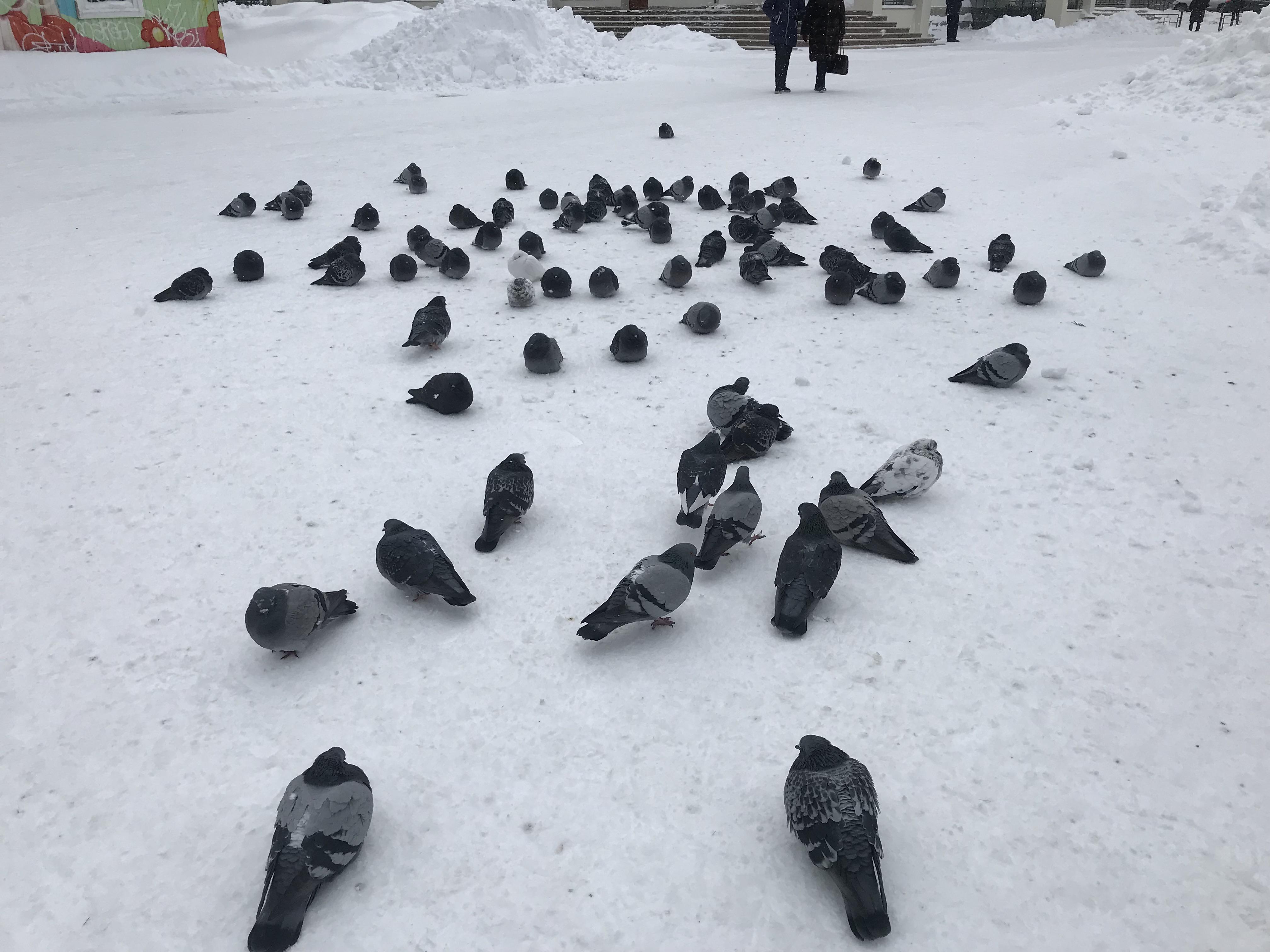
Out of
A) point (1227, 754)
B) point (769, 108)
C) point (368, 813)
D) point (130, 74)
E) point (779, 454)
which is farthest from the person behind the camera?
point (130, 74)

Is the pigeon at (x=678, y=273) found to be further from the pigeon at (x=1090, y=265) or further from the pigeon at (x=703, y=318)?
the pigeon at (x=1090, y=265)

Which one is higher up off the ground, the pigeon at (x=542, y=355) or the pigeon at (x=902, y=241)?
the pigeon at (x=902, y=241)

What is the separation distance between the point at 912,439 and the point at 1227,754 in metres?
1.88

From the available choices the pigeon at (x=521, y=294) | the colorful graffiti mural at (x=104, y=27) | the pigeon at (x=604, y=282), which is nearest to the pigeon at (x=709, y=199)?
the pigeon at (x=604, y=282)

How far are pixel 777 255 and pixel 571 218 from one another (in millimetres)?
1928

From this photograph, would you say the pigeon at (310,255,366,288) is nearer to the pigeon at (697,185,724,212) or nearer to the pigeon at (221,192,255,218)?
the pigeon at (221,192,255,218)

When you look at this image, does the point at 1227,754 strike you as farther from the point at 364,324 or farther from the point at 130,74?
the point at 130,74

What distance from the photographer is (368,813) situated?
1.98 m

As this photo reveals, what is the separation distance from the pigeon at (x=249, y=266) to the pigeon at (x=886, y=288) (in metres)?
4.23

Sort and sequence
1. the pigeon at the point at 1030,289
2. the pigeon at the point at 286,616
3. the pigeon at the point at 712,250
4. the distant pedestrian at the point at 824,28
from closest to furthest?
1. the pigeon at the point at 286,616
2. the pigeon at the point at 1030,289
3. the pigeon at the point at 712,250
4. the distant pedestrian at the point at 824,28

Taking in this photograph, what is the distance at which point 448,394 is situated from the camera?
3992 mm

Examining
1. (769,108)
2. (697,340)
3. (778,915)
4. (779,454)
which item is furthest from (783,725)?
(769,108)

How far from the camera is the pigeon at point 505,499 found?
10.2 ft

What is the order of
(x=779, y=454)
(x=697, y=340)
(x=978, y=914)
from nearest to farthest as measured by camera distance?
(x=978, y=914), (x=779, y=454), (x=697, y=340)
